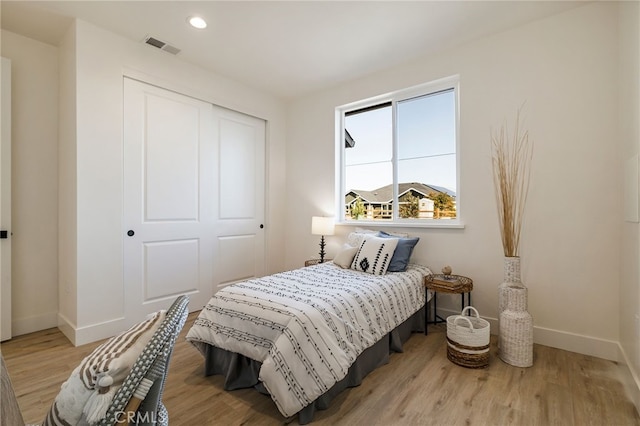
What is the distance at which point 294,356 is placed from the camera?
1.59m

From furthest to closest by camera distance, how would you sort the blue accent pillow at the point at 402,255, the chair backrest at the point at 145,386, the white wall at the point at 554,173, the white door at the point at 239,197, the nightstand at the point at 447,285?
the white door at the point at 239,197 → the blue accent pillow at the point at 402,255 → the nightstand at the point at 447,285 → the white wall at the point at 554,173 → the chair backrest at the point at 145,386

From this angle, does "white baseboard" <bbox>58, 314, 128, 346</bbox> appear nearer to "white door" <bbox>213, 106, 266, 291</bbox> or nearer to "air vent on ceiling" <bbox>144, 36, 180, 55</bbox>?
"white door" <bbox>213, 106, 266, 291</bbox>

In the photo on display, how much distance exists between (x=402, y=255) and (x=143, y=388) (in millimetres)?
2354

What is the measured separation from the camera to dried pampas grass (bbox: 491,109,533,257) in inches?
99.9

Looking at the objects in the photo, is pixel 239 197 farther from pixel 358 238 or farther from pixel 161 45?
pixel 161 45

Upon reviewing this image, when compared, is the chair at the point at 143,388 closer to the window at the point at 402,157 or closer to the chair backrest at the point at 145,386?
the chair backrest at the point at 145,386

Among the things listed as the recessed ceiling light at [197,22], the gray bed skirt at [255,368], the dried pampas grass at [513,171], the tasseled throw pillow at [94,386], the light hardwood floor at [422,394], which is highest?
the recessed ceiling light at [197,22]

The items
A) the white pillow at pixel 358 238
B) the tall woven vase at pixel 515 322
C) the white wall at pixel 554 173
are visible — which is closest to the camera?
the tall woven vase at pixel 515 322

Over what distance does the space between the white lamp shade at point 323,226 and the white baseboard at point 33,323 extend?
2.71 m

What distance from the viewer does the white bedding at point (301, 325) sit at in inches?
61.8

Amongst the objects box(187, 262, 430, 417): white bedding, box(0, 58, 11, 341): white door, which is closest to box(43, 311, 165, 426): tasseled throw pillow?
box(187, 262, 430, 417): white bedding

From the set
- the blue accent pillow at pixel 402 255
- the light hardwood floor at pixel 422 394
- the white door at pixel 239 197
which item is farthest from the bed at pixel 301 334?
the white door at pixel 239 197

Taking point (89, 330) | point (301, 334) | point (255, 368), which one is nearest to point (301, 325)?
point (301, 334)

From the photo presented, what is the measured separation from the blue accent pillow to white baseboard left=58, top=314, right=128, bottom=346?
99.2 inches
